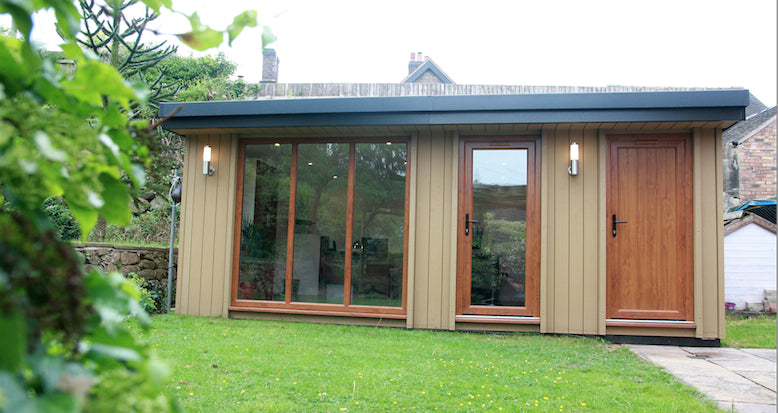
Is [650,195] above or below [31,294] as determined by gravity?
above

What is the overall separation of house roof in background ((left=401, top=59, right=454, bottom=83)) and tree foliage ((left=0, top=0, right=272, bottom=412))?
60.3 feet

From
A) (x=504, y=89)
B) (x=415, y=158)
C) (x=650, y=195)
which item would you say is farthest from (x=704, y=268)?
(x=504, y=89)

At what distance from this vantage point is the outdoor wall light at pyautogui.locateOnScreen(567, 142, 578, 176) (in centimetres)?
Answer: 526

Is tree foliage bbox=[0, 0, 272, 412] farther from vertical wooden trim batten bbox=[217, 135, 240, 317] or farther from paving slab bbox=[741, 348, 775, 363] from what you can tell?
vertical wooden trim batten bbox=[217, 135, 240, 317]

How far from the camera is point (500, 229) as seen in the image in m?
5.48

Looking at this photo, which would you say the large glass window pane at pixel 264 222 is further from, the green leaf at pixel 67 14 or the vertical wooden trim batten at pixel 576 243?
the green leaf at pixel 67 14

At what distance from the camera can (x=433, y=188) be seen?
561 cm

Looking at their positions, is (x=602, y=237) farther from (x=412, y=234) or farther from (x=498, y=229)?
(x=412, y=234)

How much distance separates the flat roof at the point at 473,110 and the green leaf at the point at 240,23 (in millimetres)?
4487

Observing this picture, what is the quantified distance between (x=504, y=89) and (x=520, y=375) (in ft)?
29.8

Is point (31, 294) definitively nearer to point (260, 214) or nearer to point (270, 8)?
point (270, 8)

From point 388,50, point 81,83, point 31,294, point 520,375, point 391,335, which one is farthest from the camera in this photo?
point 388,50

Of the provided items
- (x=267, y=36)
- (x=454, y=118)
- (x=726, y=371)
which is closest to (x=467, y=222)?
(x=454, y=118)

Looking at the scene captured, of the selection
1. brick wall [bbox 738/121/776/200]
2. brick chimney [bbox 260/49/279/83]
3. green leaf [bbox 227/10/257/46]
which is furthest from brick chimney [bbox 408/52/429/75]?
green leaf [bbox 227/10/257/46]
